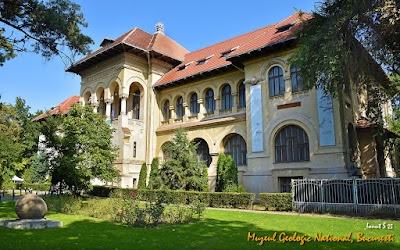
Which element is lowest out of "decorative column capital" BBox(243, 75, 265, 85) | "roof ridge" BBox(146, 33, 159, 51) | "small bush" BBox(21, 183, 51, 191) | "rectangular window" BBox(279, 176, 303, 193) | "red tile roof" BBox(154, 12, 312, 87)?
"small bush" BBox(21, 183, 51, 191)

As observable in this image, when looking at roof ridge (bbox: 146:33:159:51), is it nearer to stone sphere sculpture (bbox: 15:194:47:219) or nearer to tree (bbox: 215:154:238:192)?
tree (bbox: 215:154:238:192)

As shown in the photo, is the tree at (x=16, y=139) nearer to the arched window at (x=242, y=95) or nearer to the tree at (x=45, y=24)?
the tree at (x=45, y=24)

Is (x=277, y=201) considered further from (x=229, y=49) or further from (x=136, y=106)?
(x=136, y=106)

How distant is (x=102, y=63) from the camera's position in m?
28.8

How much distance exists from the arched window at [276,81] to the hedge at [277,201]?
698 cm

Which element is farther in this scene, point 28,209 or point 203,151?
point 203,151

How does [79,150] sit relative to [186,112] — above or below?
below

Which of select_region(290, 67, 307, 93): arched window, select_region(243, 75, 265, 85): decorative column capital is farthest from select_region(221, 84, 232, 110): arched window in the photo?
select_region(290, 67, 307, 93): arched window

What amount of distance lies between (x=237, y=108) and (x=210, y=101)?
2977 mm

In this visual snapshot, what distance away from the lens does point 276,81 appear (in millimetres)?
20484

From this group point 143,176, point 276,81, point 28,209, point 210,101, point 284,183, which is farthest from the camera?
point 210,101

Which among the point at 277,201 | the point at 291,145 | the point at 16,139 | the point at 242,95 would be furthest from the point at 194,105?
the point at 16,139

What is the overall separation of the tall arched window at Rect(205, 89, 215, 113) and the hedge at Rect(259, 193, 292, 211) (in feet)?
33.7

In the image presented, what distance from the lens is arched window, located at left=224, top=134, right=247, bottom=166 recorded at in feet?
73.3
